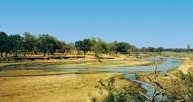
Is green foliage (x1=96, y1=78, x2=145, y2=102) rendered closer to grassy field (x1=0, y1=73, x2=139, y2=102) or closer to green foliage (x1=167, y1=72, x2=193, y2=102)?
green foliage (x1=167, y1=72, x2=193, y2=102)

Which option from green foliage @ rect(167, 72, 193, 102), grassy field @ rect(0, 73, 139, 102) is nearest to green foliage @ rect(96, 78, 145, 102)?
green foliage @ rect(167, 72, 193, 102)

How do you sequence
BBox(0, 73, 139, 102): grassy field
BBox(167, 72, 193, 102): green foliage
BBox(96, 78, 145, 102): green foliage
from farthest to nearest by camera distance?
1. BBox(0, 73, 139, 102): grassy field
2. BBox(96, 78, 145, 102): green foliage
3. BBox(167, 72, 193, 102): green foliage

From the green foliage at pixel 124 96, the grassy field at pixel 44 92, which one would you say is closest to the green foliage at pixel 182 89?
the green foliage at pixel 124 96

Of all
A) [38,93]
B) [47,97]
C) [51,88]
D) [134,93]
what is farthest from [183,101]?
[51,88]

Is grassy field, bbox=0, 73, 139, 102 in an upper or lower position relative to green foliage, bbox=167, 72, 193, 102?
lower

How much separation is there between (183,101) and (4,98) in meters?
38.0

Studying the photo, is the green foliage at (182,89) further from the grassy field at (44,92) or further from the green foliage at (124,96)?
the grassy field at (44,92)

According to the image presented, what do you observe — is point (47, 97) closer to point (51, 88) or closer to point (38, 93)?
point (38, 93)

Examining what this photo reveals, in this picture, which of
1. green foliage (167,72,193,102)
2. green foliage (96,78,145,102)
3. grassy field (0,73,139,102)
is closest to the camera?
green foliage (167,72,193,102)

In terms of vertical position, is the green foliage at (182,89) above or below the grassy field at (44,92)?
above

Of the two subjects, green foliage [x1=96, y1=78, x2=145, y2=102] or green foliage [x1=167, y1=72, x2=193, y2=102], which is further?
green foliage [x1=96, y1=78, x2=145, y2=102]

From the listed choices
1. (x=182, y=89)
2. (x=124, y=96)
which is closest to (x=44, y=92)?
(x=124, y=96)

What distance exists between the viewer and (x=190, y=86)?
980 inches

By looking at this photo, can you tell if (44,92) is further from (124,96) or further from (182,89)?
(182,89)
